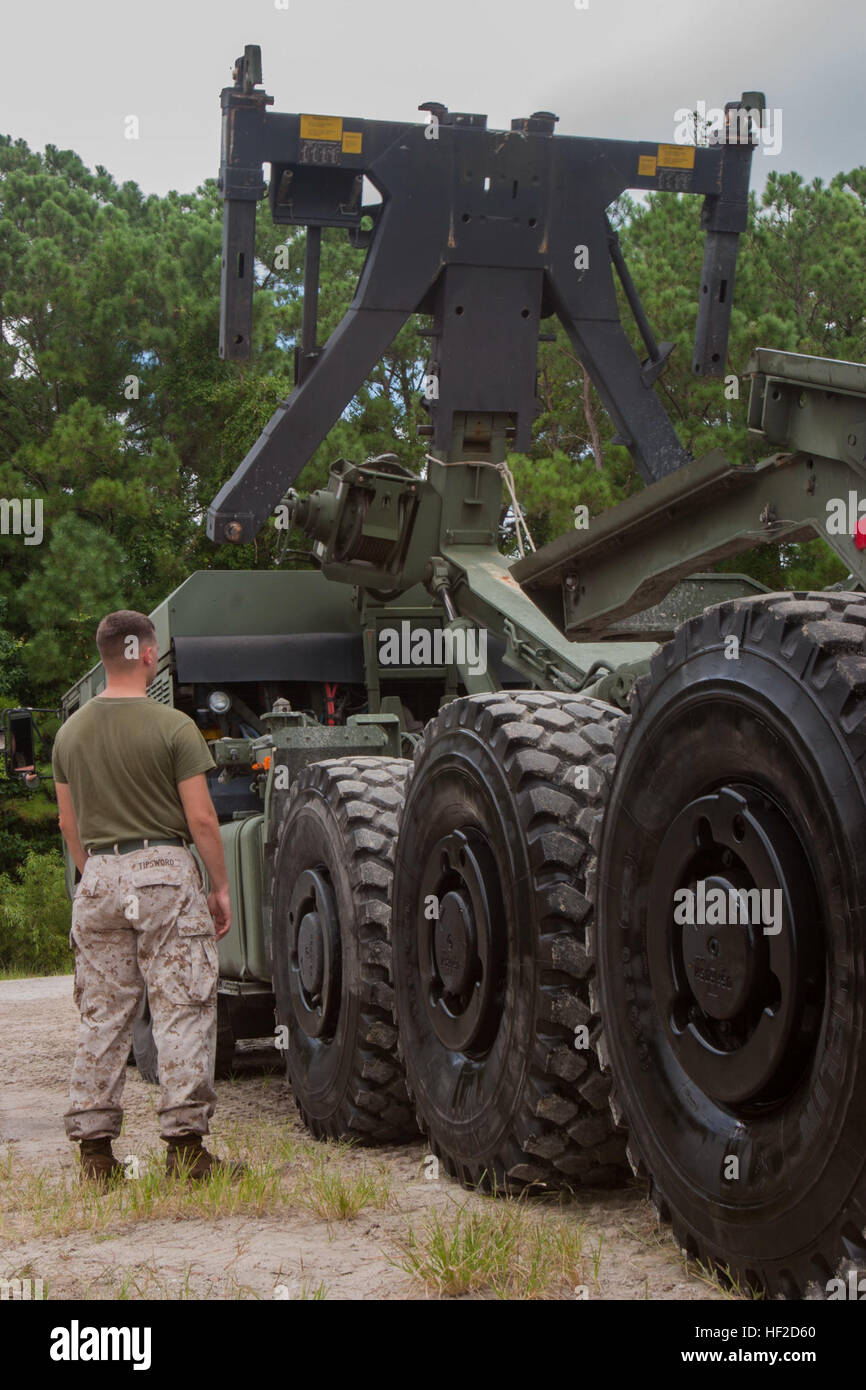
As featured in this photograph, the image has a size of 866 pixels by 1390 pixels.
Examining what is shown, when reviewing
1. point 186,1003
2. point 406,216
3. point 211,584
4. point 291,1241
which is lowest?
point 291,1241

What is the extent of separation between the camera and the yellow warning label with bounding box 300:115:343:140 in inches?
293

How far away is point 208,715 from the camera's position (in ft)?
26.8

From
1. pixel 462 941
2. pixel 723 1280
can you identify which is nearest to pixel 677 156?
pixel 462 941

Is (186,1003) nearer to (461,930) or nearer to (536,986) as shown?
Answer: (461,930)

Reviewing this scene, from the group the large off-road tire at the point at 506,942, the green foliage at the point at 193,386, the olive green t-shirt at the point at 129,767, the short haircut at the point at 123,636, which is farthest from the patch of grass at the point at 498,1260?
the green foliage at the point at 193,386

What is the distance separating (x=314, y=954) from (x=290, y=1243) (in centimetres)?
190

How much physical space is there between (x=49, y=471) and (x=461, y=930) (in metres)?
26.0

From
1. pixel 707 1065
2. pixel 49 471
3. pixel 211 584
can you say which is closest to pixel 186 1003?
pixel 707 1065

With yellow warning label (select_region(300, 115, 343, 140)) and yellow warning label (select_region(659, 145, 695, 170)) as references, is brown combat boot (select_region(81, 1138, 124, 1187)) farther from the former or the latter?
yellow warning label (select_region(659, 145, 695, 170))

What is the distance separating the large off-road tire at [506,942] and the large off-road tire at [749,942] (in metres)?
0.33

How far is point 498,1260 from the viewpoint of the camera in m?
3.66

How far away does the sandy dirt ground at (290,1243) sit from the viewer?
3621 millimetres

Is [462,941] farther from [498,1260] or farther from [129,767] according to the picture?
[129,767]

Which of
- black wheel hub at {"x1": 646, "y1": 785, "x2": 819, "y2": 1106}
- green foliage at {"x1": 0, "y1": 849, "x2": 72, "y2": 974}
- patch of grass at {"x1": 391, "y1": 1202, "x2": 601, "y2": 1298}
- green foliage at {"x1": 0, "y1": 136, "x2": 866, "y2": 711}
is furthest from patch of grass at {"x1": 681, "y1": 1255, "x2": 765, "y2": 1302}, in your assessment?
green foliage at {"x1": 0, "y1": 849, "x2": 72, "y2": 974}
